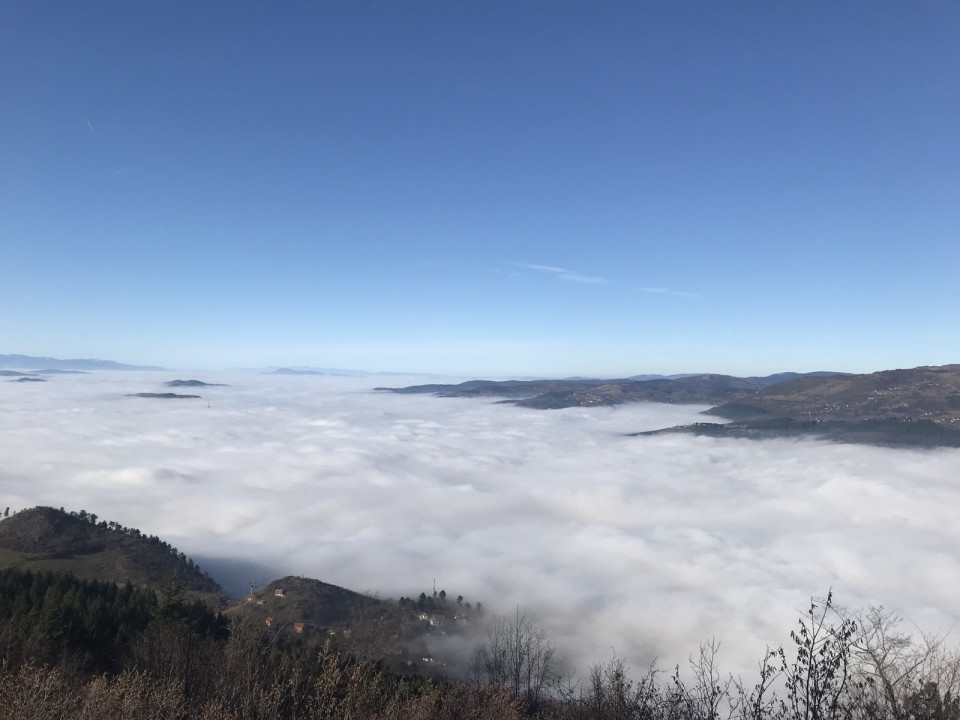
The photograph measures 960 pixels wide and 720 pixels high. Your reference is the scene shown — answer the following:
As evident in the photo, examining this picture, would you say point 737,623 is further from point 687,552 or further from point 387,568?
point 387,568

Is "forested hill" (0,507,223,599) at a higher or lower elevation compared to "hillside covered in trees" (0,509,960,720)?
lower

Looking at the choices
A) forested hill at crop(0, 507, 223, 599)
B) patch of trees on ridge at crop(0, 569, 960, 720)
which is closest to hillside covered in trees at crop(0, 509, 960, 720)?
patch of trees on ridge at crop(0, 569, 960, 720)

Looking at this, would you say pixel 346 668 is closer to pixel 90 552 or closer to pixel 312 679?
pixel 312 679

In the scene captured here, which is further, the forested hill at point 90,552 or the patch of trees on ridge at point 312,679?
Answer: the forested hill at point 90,552

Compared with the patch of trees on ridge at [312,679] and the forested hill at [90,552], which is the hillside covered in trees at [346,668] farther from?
the forested hill at [90,552]

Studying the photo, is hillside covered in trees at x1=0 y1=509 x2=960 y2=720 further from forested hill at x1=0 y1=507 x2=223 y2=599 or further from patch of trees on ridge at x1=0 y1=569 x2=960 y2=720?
forested hill at x1=0 y1=507 x2=223 y2=599

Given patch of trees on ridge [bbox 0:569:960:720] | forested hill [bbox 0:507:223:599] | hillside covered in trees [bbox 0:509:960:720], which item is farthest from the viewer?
forested hill [bbox 0:507:223:599]

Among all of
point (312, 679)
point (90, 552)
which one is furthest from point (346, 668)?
point (90, 552)

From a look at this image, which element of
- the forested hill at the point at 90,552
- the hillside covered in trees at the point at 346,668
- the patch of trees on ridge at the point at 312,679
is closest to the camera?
the patch of trees on ridge at the point at 312,679

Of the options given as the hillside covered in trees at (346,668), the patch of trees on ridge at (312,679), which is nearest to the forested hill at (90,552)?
the hillside covered in trees at (346,668)

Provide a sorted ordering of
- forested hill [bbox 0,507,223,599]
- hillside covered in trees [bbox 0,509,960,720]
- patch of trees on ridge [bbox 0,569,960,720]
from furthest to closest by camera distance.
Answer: forested hill [bbox 0,507,223,599] < hillside covered in trees [bbox 0,509,960,720] < patch of trees on ridge [bbox 0,569,960,720]
